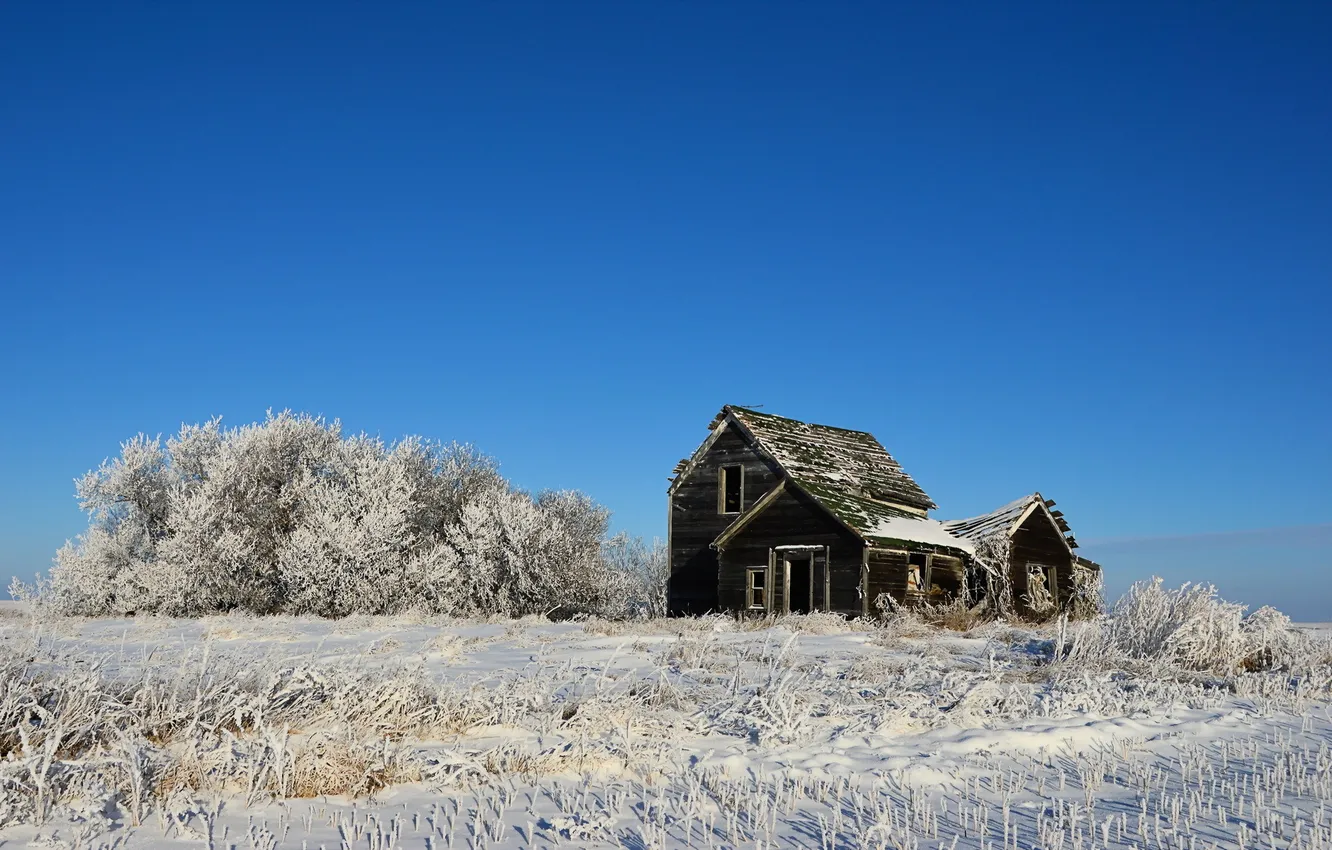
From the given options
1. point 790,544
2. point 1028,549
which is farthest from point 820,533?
point 1028,549

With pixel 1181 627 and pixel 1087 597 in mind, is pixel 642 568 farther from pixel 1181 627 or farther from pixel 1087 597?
pixel 1181 627

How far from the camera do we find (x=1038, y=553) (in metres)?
27.6

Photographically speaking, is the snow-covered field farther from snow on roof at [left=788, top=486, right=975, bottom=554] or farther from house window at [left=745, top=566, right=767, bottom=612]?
house window at [left=745, top=566, right=767, bottom=612]

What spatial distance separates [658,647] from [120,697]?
25.2 feet

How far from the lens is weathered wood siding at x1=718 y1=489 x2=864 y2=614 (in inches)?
Answer: 926

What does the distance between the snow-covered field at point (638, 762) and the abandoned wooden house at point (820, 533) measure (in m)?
14.4

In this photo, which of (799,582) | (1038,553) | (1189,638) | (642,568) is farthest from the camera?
(642,568)

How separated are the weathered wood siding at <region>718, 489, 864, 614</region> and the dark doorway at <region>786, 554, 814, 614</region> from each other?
268 mm

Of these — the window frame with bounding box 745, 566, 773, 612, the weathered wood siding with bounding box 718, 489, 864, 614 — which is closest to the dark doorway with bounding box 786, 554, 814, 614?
the weathered wood siding with bounding box 718, 489, 864, 614

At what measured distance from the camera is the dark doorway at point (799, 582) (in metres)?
24.7

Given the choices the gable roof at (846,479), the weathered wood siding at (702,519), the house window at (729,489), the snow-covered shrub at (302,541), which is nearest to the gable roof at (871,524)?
the gable roof at (846,479)

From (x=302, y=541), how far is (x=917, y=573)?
53.8 feet

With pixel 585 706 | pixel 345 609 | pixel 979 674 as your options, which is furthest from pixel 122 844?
pixel 345 609

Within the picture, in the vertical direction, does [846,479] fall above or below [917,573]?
above
